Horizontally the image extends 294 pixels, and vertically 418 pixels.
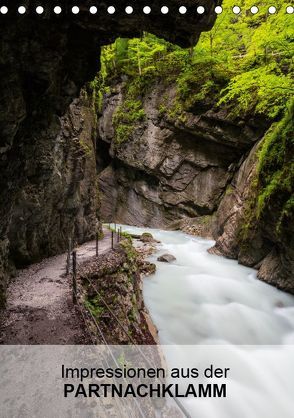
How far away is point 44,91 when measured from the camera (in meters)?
6.69

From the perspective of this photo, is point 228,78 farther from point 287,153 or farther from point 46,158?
point 46,158

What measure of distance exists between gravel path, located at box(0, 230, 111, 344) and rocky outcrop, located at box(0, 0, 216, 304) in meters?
0.70

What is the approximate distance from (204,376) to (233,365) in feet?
2.96

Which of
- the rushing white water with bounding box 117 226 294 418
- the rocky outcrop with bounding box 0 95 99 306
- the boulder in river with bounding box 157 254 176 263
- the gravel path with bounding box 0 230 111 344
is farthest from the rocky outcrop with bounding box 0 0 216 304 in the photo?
the boulder in river with bounding box 157 254 176 263

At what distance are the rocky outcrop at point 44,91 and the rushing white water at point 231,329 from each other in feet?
17.4

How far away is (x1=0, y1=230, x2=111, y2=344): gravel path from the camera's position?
19.3 ft

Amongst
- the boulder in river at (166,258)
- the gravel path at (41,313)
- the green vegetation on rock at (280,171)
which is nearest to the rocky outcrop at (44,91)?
the gravel path at (41,313)

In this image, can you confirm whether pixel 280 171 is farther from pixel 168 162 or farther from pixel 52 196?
pixel 168 162

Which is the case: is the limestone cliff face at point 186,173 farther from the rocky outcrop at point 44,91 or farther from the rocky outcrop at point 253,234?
the rocky outcrop at point 44,91

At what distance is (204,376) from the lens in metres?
8.55

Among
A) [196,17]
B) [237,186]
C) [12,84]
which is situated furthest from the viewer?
[237,186]

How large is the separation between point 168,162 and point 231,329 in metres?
16.7

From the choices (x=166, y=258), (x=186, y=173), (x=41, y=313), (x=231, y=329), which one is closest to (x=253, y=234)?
(x=166, y=258)

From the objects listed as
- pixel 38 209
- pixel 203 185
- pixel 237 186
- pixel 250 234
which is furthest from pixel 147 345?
pixel 203 185
